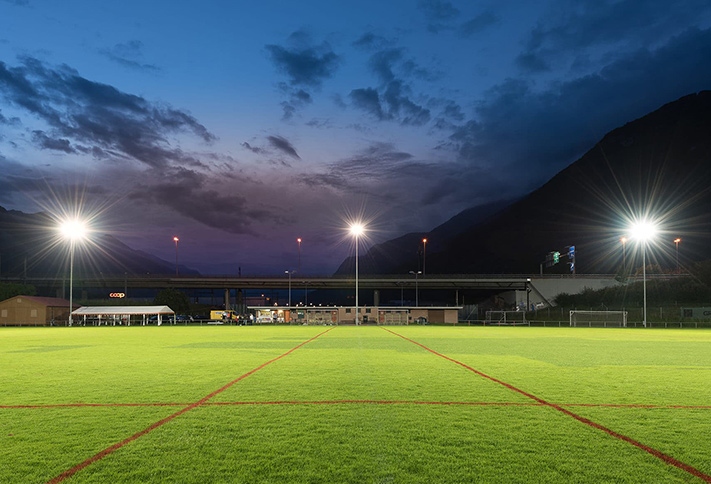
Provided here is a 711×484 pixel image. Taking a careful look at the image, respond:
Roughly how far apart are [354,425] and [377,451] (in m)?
1.42

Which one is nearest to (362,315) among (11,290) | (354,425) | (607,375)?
(11,290)

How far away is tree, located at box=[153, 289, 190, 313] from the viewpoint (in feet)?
330

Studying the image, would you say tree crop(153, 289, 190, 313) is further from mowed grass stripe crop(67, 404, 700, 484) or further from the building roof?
mowed grass stripe crop(67, 404, 700, 484)

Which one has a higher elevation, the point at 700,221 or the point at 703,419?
the point at 700,221

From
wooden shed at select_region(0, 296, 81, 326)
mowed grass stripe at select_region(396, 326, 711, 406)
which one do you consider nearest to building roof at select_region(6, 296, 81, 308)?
wooden shed at select_region(0, 296, 81, 326)

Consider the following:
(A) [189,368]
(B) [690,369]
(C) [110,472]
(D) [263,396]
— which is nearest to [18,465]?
(C) [110,472]

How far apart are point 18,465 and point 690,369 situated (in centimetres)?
1725

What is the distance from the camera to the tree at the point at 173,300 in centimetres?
10062

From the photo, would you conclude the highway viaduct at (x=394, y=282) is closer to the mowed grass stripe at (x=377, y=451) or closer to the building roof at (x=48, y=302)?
the building roof at (x=48, y=302)

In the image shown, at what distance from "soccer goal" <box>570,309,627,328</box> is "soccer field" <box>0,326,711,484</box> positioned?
171 feet

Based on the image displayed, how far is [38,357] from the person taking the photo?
1903 cm

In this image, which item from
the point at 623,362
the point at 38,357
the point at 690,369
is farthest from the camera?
the point at 38,357

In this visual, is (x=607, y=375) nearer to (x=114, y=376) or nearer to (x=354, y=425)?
(x=354, y=425)

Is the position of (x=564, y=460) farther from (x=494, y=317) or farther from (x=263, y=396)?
(x=494, y=317)
